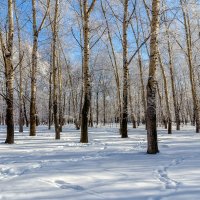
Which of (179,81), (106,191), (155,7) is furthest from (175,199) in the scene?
(179,81)

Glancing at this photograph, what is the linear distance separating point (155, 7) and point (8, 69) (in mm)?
6702

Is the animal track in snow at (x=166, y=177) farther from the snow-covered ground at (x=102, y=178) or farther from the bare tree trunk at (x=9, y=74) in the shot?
the bare tree trunk at (x=9, y=74)

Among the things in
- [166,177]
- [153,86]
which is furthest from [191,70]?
[166,177]

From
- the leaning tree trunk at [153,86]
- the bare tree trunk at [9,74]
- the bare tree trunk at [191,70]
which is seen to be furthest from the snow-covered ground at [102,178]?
the bare tree trunk at [191,70]

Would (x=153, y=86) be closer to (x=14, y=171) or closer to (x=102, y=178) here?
(x=102, y=178)

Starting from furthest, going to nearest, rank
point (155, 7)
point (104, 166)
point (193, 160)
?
point (155, 7)
point (193, 160)
point (104, 166)

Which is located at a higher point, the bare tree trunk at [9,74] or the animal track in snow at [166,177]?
the bare tree trunk at [9,74]

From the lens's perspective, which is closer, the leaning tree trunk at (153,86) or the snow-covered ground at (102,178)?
the snow-covered ground at (102,178)

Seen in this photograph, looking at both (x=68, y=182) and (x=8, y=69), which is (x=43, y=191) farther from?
(x=8, y=69)

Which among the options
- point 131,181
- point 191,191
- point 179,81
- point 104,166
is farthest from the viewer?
point 179,81

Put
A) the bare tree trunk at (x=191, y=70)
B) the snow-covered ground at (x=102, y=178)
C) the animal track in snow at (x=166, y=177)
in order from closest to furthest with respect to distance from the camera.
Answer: the snow-covered ground at (x=102, y=178)
the animal track in snow at (x=166, y=177)
the bare tree trunk at (x=191, y=70)

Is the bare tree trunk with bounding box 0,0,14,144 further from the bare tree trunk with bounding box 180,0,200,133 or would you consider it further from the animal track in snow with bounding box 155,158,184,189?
the bare tree trunk with bounding box 180,0,200,133

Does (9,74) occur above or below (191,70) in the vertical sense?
below

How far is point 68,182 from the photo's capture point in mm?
5121
